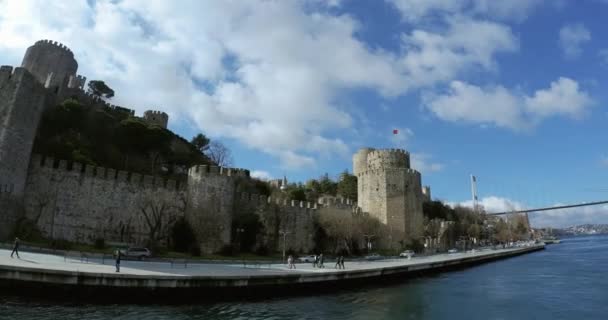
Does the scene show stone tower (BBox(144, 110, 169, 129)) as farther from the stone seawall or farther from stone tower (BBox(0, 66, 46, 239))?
the stone seawall

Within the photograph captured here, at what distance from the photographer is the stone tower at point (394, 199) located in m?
46.8

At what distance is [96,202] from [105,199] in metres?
0.59

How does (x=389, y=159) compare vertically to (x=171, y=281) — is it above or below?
above

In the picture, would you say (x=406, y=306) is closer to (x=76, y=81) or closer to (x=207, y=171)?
(x=207, y=171)

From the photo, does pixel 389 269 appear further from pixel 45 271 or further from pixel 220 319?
pixel 45 271

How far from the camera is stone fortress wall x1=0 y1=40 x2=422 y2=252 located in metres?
25.0

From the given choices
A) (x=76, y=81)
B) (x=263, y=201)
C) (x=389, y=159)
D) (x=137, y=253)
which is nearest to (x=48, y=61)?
(x=76, y=81)

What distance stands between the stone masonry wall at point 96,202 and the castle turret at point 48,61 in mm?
24574

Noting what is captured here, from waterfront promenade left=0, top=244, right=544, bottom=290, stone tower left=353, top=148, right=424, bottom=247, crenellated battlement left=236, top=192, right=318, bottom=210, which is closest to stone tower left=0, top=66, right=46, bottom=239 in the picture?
waterfront promenade left=0, top=244, right=544, bottom=290

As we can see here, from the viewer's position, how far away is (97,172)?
28.4m

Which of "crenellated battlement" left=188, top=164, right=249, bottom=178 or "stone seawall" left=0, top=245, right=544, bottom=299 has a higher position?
"crenellated battlement" left=188, top=164, right=249, bottom=178

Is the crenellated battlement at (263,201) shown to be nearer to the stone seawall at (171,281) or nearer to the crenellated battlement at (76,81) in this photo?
the stone seawall at (171,281)


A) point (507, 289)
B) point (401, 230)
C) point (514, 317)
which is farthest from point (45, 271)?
point (401, 230)

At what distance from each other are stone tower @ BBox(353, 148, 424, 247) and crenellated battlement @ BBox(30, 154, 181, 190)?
24225 mm
